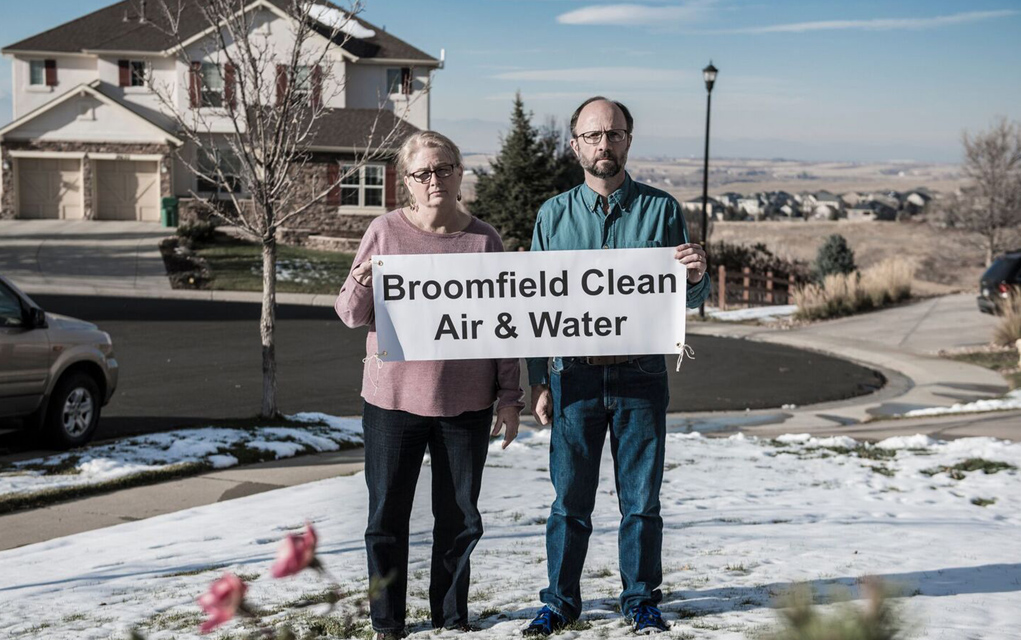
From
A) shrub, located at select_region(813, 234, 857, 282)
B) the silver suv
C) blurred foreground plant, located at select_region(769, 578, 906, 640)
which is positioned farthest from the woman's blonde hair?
shrub, located at select_region(813, 234, 857, 282)

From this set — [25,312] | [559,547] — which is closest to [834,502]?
[559,547]

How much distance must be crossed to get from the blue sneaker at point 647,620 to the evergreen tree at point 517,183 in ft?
92.4

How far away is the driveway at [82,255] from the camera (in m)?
27.8

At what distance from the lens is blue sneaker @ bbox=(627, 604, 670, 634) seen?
4.43m

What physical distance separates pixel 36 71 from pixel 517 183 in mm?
20322

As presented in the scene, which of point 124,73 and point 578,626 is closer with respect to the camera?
point 578,626

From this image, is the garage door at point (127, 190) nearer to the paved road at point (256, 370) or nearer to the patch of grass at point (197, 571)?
the paved road at point (256, 370)

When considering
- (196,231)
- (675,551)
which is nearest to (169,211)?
(196,231)

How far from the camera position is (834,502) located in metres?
7.81

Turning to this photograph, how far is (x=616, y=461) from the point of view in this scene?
4.57 m

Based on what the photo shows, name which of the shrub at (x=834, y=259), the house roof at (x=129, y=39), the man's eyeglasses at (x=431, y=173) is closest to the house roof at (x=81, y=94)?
the house roof at (x=129, y=39)

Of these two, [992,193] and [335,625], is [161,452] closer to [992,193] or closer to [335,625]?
[335,625]

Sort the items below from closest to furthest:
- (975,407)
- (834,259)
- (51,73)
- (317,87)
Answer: (317,87) → (975,407) → (834,259) → (51,73)

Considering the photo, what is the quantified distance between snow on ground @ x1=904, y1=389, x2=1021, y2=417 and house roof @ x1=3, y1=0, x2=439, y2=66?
30.1 meters
